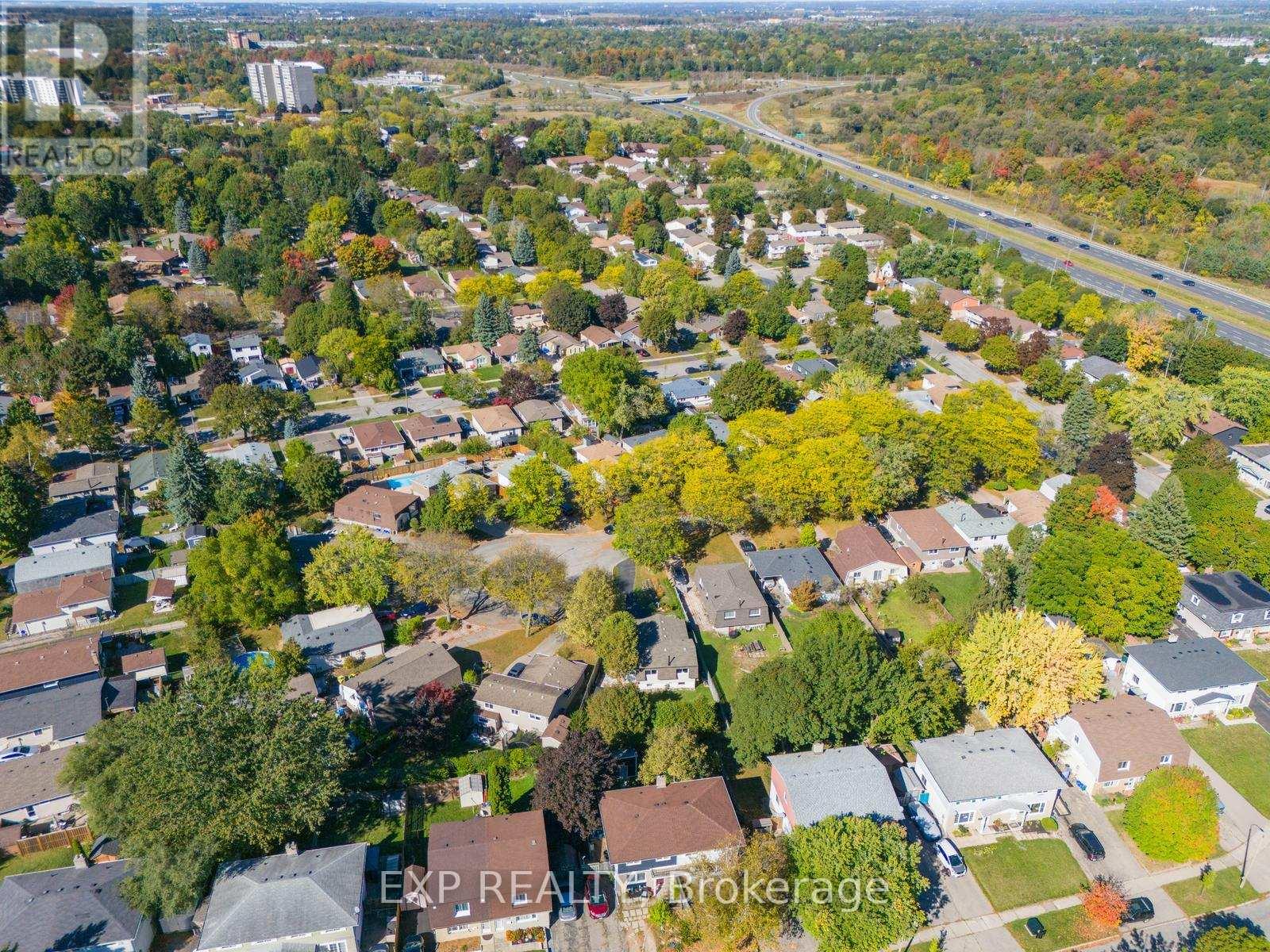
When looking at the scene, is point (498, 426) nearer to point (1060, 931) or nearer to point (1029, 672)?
point (1029, 672)

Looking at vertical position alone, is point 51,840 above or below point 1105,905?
below

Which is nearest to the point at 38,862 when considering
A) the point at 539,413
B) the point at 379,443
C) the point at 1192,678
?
the point at 379,443

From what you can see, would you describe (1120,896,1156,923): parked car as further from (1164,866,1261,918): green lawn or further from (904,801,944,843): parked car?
(904,801,944,843): parked car

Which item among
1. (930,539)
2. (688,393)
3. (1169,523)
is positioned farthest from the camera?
(688,393)

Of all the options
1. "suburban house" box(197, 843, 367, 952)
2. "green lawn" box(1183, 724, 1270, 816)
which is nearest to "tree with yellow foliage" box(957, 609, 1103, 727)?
"green lawn" box(1183, 724, 1270, 816)

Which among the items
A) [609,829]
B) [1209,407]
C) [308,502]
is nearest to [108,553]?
[308,502]
